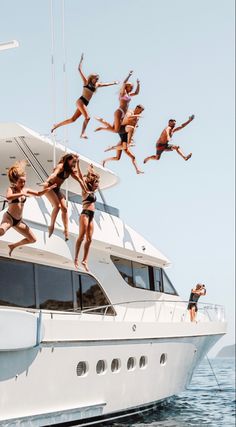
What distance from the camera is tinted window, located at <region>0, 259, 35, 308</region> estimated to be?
11.5 meters

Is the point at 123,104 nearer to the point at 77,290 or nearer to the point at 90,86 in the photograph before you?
the point at 90,86

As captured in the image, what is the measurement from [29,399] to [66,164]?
3.98m

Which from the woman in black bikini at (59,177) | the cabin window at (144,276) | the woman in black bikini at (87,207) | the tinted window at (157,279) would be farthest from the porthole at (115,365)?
the tinted window at (157,279)

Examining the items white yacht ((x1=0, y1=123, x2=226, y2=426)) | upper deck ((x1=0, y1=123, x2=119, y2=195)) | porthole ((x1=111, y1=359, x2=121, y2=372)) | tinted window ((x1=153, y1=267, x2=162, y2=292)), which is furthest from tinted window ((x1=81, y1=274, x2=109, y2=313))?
tinted window ((x1=153, y1=267, x2=162, y2=292))

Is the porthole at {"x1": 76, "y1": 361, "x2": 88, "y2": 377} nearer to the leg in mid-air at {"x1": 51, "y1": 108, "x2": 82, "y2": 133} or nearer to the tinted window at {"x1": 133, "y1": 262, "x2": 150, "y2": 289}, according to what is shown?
the tinted window at {"x1": 133, "y1": 262, "x2": 150, "y2": 289}

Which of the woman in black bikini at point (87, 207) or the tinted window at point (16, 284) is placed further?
the woman in black bikini at point (87, 207)

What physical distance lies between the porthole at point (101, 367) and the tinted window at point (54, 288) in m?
1.22

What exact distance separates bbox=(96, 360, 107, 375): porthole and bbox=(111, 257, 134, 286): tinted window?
3.50 metres

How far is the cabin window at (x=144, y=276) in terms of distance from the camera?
16344mm

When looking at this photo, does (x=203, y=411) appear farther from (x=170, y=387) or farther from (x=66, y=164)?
(x=66, y=164)

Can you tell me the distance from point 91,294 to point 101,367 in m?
1.65

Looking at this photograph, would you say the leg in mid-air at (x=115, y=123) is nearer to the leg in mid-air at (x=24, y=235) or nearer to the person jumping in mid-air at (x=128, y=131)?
the person jumping in mid-air at (x=128, y=131)

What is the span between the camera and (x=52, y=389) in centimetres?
1151

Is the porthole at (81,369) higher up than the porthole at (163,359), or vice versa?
the porthole at (81,369)
